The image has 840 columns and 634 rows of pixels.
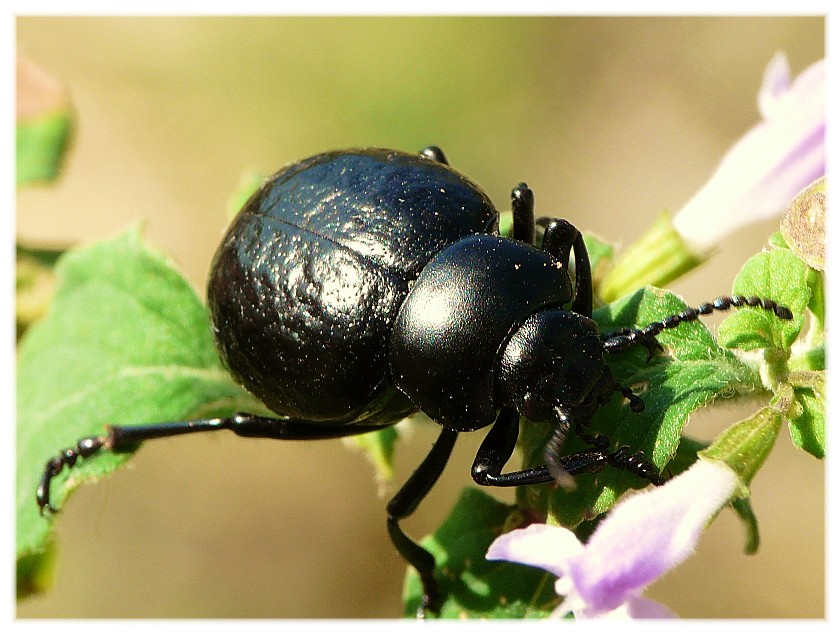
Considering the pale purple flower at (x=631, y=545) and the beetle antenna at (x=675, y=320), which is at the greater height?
the beetle antenna at (x=675, y=320)

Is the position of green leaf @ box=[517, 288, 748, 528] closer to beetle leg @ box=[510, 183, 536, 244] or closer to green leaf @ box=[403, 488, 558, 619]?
green leaf @ box=[403, 488, 558, 619]

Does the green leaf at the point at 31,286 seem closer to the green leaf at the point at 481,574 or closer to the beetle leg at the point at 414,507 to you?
the beetle leg at the point at 414,507

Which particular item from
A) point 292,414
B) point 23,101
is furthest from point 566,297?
point 23,101

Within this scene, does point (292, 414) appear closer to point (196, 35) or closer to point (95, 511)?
point (95, 511)

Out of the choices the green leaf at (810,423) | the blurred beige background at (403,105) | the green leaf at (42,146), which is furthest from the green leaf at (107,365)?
Result: the blurred beige background at (403,105)

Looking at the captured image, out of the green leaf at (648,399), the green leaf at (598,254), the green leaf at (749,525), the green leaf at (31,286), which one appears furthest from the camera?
the green leaf at (31,286)

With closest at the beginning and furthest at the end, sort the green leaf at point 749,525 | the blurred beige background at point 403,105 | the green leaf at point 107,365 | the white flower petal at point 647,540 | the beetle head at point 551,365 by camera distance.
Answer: the white flower petal at point 647,540 < the beetle head at point 551,365 < the green leaf at point 749,525 < the green leaf at point 107,365 < the blurred beige background at point 403,105

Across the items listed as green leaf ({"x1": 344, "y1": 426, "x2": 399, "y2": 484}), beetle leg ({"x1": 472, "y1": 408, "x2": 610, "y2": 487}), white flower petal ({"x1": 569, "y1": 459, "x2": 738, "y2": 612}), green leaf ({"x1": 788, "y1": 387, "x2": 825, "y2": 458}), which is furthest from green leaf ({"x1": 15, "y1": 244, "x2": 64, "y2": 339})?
green leaf ({"x1": 788, "y1": 387, "x2": 825, "y2": 458})
